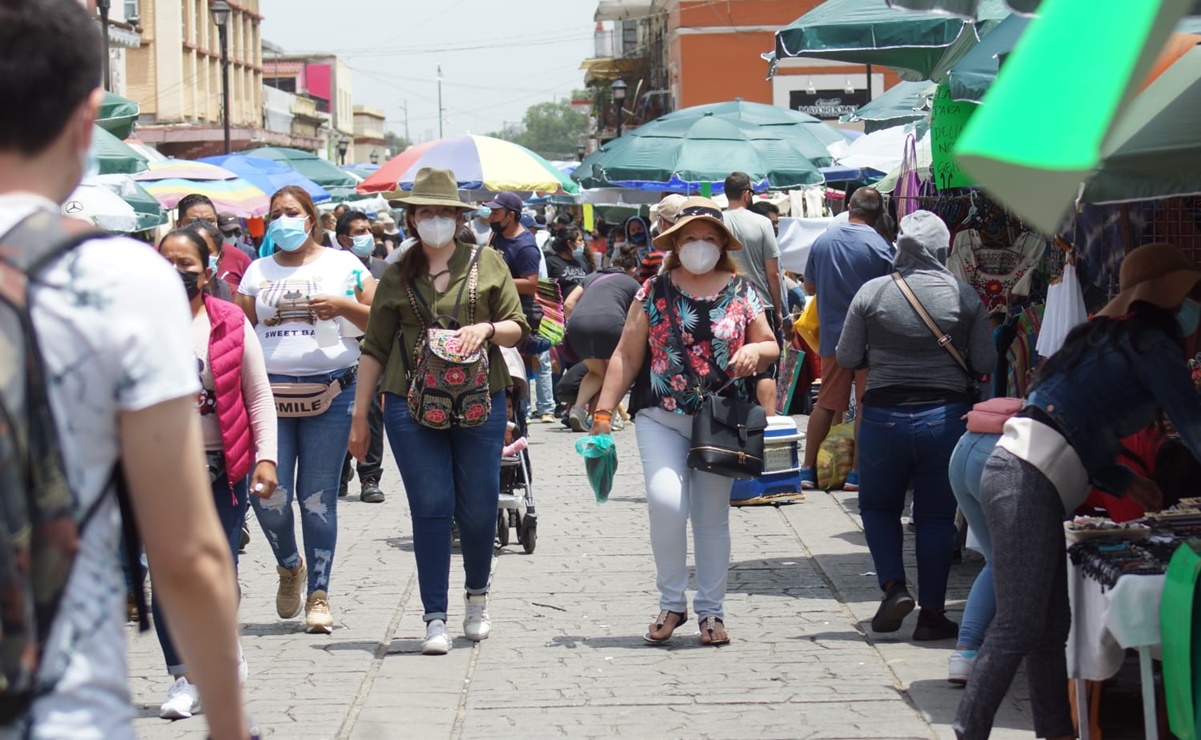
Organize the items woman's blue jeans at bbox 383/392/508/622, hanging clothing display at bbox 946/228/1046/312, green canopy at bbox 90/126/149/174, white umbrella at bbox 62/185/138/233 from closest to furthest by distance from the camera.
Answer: woman's blue jeans at bbox 383/392/508/622 → hanging clothing display at bbox 946/228/1046/312 → white umbrella at bbox 62/185/138/233 → green canopy at bbox 90/126/149/174

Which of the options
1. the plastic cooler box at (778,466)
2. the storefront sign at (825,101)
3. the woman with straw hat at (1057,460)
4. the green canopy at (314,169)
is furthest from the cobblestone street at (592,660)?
the storefront sign at (825,101)

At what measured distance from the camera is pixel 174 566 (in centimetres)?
233

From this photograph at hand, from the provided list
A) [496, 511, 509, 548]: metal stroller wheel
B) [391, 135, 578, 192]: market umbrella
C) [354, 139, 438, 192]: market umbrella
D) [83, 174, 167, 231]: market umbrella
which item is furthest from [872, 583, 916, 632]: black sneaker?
[354, 139, 438, 192]: market umbrella

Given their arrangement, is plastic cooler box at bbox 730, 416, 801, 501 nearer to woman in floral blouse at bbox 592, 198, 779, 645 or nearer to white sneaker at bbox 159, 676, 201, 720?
woman in floral blouse at bbox 592, 198, 779, 645

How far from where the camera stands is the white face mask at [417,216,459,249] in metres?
6.83

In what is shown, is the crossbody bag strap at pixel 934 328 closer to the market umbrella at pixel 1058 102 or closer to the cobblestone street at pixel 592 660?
the cobblestone street at pixel 592 660

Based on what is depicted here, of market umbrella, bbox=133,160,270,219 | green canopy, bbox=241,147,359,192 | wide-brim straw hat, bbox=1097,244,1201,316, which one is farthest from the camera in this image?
green canopy, bbox=241,147,359,192

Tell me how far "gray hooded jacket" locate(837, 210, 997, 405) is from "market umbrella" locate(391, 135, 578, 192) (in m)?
7.90

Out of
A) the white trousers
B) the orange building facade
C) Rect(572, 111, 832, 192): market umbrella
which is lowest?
the white trousers

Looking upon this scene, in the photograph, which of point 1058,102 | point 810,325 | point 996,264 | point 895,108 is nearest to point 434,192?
point 996,264

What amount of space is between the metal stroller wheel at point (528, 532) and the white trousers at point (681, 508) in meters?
2.31

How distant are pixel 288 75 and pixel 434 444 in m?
105

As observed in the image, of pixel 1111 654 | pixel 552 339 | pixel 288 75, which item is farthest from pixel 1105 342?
pixel 288 75

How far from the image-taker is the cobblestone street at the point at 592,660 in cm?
585
